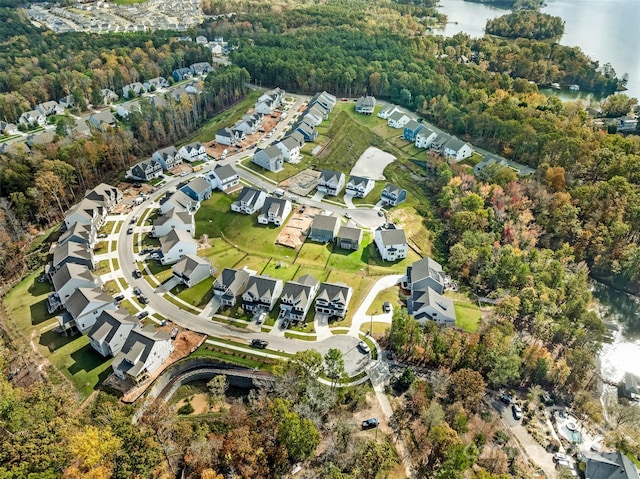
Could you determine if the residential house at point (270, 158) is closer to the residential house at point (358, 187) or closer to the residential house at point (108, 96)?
the residential house at point (358, 187)

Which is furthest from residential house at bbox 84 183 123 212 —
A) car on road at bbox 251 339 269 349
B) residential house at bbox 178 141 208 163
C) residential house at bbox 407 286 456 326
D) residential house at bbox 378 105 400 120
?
residential house at bbox 378 105 400 120

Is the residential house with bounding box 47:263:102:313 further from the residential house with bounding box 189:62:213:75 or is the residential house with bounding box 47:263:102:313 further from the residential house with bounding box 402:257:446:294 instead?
the residential house with bounding box 189:62:213:75

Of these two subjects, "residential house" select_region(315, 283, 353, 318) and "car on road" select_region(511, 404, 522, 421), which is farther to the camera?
"residential house" select_region(315, 283, 353, 318)

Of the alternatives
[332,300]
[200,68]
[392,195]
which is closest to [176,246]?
[332,300]

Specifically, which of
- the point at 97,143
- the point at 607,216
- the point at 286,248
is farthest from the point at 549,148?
the point at 97,143

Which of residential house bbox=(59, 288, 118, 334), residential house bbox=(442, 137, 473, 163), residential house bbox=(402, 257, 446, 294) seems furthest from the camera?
residential house bbox=(442, 137, 473, 163)

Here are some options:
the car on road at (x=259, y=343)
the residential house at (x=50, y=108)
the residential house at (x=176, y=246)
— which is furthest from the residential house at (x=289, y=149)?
the residential house at (x=50, y=108)

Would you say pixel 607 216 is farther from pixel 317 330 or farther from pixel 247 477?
pixel 247 477
